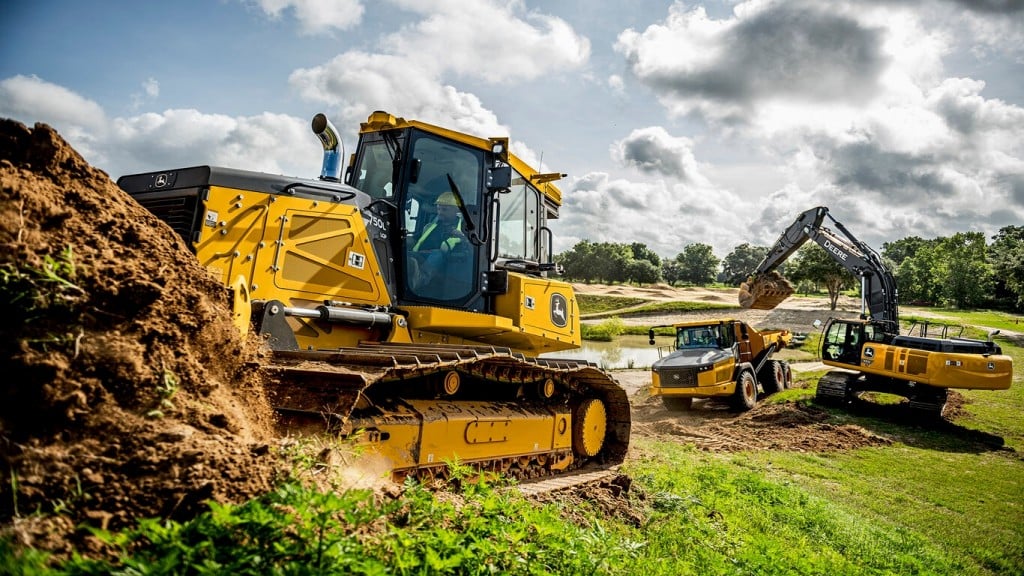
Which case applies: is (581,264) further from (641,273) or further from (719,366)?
(719,366)

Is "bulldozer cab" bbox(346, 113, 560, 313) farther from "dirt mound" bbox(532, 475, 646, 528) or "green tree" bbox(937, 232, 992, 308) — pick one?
"green tree" bbox(937, 232, 992, 308)

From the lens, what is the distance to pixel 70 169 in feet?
9.02

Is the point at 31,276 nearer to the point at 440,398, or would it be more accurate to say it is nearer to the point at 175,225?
the point at 175,225

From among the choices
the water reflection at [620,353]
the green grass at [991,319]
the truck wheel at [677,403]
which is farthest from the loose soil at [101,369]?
the green grass at [991,319]

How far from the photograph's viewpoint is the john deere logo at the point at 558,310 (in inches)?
274

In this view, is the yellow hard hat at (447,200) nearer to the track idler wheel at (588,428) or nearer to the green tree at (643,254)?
the track idler wheel at (588,428)

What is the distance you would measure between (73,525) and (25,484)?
205mm

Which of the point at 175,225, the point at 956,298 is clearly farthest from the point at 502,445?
the point at 956,298

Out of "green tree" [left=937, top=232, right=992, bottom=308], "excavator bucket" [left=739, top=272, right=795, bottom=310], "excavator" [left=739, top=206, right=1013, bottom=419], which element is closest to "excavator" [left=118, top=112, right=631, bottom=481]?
"excavator" [left=739, top=206, right=1013, bottom=419]

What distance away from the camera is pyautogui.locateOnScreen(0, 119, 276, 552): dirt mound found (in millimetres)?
2119

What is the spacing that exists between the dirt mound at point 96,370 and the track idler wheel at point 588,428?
4159 millimetres

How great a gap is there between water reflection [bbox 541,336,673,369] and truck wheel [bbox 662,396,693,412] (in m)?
8.57

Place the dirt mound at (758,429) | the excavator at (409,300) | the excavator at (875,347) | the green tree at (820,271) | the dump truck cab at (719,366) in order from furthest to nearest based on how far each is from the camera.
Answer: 1. the green tree at (820,271)
2. the dump truck cab at (719,366)
3. the excavator at (875,347)
4. the dirt mound at (758,429)
5. the excavator at (409,300)

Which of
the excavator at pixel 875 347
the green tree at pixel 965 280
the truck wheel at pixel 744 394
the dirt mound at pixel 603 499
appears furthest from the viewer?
the green tree at pixel 965 280
